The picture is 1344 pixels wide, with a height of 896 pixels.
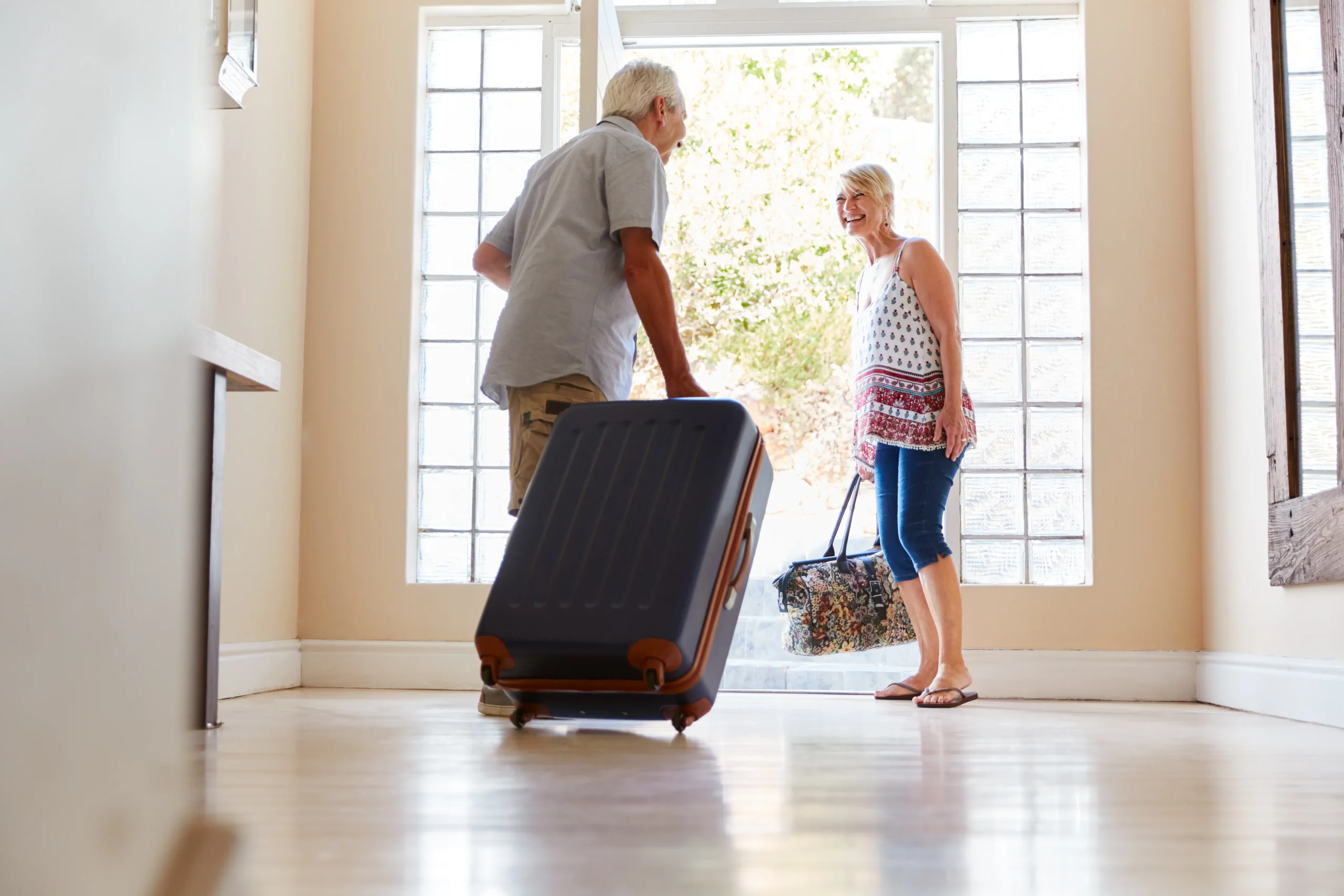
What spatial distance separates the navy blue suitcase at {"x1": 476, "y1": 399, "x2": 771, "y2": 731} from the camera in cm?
182

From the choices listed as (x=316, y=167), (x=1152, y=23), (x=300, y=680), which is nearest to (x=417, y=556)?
(x=300, y=680)

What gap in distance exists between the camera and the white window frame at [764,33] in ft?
11.9

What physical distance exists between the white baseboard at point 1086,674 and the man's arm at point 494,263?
1835 millimetres

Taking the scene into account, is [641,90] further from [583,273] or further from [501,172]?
[501,172]

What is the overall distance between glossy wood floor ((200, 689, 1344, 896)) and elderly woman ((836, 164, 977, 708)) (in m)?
0.67

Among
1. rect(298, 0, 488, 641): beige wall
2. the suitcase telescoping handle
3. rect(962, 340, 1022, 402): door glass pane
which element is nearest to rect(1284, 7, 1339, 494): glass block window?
rect(962, 340, 1022, 402): door glass pane

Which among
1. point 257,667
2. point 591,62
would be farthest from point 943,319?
point 257,667

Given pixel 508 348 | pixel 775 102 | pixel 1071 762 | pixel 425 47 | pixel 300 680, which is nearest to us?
pixel 1071 762

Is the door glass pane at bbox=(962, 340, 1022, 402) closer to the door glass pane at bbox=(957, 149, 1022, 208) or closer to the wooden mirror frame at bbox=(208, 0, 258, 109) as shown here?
the door glass pane at bbox=(957, 149, 1022, 208)

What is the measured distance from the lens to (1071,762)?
64.0 inches

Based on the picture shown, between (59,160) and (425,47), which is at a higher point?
(425,47)

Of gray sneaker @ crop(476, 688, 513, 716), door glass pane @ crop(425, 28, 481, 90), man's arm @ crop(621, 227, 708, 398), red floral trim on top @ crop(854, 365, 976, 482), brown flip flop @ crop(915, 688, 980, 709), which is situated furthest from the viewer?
door glass pane @ crop(425, 28, 481, 90)

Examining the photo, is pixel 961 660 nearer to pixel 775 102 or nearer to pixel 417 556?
pixel 417 556

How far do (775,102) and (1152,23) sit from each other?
5.22 metres
